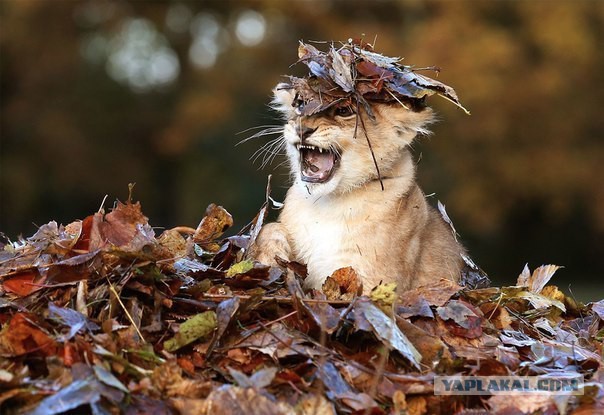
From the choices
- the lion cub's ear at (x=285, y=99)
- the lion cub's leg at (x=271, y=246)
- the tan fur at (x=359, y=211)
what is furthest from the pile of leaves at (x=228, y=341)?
the lion cub's ear at (x=285, y=99)

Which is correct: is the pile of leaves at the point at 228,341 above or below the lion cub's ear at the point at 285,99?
below

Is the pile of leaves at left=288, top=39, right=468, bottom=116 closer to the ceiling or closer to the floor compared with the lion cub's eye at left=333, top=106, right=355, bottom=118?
closer to the ceiling

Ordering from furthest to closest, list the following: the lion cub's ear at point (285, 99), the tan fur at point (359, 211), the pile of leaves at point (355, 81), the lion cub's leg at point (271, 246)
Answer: the lion cub's ear at point (285, 99)
the tan fur at point (359, 211)
the lion cub's leg at point (271, 246)
the pile of leaves at point (355, 81)

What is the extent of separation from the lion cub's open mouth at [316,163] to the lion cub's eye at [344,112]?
0.26 m

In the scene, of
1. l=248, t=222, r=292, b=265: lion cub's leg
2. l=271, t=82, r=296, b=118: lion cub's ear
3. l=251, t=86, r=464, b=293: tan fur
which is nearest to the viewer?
l=248, t=222, r=292, b=265: lion cub's leg

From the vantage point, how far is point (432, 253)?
705 cm

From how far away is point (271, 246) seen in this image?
6.50 meters

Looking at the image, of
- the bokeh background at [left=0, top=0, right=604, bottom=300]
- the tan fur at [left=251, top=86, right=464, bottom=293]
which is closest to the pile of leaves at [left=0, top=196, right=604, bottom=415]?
the tan fur at [left=251, top=86, right=464, bottom=293]

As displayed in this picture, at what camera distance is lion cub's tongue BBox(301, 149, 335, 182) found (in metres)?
6.57

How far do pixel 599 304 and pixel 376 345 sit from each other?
2.34 metres

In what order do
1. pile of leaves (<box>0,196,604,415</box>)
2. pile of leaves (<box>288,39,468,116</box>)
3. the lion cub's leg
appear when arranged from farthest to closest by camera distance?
the lion cub's leg → pile of leaves (<box>288,39,468,116</box>) → pile of leaves (<box>0,196,604,415</box>)

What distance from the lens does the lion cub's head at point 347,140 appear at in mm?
6418

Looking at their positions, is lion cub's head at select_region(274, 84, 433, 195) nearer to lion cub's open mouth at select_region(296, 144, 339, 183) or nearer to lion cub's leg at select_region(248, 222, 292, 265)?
lion cub's open mouth at select_region(296, 144, 339, 183)

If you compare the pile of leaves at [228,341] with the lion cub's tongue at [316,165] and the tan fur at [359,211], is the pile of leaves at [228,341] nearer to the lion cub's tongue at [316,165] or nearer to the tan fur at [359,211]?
the tan fur at [359,211]
